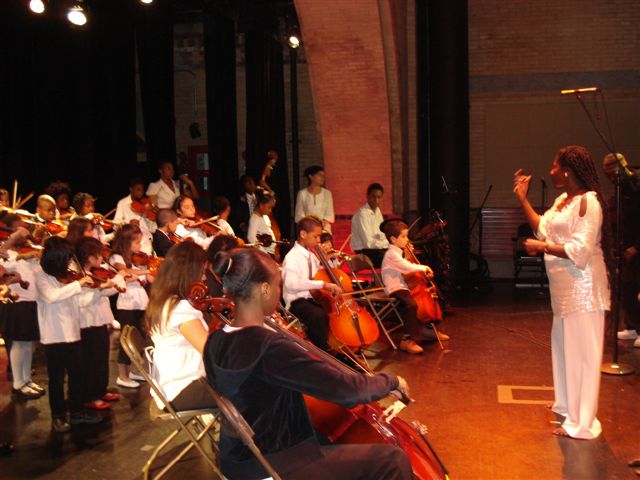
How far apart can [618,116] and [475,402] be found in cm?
831

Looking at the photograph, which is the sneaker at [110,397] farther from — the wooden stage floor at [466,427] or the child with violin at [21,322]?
the child with violin at [21,322]

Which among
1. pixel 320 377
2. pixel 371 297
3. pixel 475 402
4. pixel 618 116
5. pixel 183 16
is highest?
pixel 183 16

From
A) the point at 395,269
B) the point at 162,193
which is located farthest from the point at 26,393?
the point at 162,193

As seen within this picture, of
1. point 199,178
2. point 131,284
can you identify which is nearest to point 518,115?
point 199,178

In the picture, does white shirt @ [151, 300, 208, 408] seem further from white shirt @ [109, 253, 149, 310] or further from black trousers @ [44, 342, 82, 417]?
white shirt @ [109, 253, 149, 310]

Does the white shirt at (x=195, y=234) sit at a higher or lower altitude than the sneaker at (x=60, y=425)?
higher

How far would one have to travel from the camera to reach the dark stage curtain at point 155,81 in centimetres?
1039

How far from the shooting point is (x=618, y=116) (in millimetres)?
11852

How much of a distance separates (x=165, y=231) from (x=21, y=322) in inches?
65.0

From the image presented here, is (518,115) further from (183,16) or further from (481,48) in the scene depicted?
(183,16)

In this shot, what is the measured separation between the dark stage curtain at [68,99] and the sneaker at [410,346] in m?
4.63

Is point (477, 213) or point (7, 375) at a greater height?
point (477, 213)

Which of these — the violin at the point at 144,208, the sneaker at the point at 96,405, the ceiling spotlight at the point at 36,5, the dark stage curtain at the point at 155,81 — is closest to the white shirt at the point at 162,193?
the violin at the point at 144,208

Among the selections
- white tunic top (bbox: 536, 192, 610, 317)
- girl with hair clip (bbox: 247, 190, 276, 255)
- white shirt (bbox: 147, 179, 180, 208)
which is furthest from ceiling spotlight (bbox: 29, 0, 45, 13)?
white tunic top (bbox: 536, 192, 610, 317)
